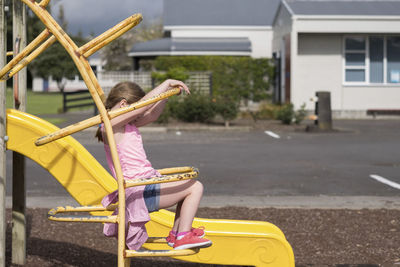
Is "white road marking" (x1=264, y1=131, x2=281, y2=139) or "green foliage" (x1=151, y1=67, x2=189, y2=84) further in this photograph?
"green foliage" (x1=151, y1=67, x2=189, y2=84)

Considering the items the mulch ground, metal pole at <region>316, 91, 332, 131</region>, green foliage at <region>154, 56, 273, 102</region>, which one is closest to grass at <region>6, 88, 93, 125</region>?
the mulch ground

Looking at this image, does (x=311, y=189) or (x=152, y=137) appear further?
(x=152, y=137)

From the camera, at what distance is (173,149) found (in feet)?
47.5

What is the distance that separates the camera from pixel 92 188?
4.35m

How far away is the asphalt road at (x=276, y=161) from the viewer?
9.11 metres

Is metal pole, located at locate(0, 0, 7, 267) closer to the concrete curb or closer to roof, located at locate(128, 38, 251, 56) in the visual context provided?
the concrete curb

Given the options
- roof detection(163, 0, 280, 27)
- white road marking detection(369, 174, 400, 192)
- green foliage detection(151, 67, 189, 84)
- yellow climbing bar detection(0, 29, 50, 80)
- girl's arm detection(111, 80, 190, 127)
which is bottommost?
white road marking detection(369, 174, 400, 192)

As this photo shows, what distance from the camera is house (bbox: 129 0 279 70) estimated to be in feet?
98.4

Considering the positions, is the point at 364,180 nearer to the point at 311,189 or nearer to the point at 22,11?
the point at 311,189

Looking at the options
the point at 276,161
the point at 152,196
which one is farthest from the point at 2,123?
the point at 276,161

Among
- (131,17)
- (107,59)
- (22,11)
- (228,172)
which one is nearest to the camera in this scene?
(131,17)

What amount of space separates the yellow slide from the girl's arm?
2.06 feet

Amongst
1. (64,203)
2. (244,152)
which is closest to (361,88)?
(244,152)

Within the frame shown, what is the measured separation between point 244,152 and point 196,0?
73.5 ft
